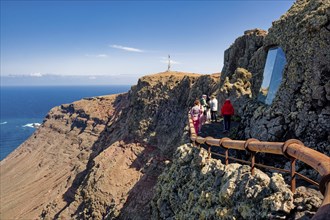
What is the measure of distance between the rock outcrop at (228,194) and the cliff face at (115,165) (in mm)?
11101

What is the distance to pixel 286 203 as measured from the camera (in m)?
4.85

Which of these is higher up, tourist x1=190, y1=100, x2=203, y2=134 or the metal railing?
the metal railing

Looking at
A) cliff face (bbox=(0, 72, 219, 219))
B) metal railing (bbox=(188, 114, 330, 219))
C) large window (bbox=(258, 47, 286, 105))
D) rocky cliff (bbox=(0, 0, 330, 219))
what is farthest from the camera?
cliff face (bbox=(0, 72, 219, 219))

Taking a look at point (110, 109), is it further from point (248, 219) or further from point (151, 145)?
A: point (248, 219)

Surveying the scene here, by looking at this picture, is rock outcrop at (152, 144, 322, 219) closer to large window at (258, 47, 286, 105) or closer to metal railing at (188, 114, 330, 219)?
metal railing at (188, 114, 330, 219)

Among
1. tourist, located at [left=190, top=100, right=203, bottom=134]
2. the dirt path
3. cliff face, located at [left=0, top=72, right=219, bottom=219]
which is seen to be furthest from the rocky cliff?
tourist, located at [left=190, top=100, right=203, bottom=134]

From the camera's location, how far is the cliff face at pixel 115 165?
1480 inches

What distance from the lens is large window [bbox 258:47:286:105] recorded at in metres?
12.7

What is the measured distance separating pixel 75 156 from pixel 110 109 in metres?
18.4

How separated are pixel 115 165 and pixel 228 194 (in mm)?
37743

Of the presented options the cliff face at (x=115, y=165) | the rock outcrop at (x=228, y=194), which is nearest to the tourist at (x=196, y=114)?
the rock outcrop at (x=228, y=194)

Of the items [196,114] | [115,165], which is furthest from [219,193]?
[115,165]

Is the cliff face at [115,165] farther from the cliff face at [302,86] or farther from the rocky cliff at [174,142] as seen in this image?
the cliff face at [302,86]

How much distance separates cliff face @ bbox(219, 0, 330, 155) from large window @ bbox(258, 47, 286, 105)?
59cm
